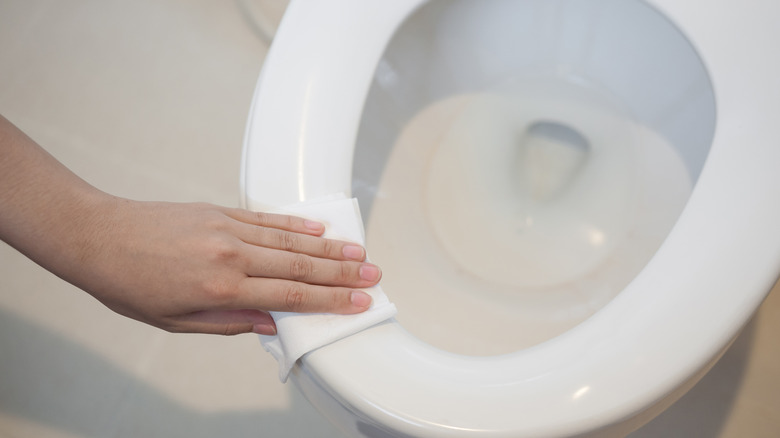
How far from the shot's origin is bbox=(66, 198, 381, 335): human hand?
0.40 meters

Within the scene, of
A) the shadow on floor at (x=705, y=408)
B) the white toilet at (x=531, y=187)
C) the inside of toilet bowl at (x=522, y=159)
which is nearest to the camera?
the white toilet at (x=531, y=187)

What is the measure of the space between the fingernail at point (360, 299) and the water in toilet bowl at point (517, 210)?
13 centimetres

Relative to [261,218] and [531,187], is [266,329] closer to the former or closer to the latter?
[261,218]

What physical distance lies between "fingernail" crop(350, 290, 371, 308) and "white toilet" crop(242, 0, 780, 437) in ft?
0.07

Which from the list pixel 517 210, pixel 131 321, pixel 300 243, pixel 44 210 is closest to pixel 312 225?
pixel 300 243

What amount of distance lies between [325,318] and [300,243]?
0.06 m

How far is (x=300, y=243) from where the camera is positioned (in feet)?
1.40

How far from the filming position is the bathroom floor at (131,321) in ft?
2.48

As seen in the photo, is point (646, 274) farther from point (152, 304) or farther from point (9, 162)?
point (9, 162)

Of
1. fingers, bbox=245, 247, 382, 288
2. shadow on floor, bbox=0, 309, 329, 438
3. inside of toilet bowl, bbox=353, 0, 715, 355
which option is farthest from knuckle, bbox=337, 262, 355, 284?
shadow on floor, bbox=0, 309, 329, 438

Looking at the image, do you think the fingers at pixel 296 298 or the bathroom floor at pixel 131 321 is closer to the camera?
the fingers at pixel 296 298

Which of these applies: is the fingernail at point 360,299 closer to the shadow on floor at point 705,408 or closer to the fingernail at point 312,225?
the fingernail at point 312,225

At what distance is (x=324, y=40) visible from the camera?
50 cm

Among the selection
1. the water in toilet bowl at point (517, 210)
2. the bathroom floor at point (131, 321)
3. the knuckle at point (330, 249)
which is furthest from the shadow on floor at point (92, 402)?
the knuckle at point (330, 249)
